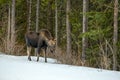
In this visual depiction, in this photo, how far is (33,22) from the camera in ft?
114

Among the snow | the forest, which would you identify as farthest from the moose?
the snow

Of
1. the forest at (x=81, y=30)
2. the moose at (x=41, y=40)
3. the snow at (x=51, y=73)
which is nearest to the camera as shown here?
the snow at (x=51, y=73)

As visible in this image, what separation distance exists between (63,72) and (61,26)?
919 inches

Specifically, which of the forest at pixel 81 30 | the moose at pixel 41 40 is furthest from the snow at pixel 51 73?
the moose at pixel 41 40

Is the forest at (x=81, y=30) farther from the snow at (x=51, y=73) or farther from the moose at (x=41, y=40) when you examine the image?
the snow at (x=51, y=73)

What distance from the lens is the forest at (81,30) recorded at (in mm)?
13859

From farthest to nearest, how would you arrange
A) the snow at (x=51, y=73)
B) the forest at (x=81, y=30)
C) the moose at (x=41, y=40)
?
the forest at (x=81, y=30), the moose at (x=41, y=40), the snow at (x=51, y=73)

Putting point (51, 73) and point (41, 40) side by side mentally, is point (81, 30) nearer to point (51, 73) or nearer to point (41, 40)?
point (41, 40)

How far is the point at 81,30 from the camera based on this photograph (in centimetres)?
2225

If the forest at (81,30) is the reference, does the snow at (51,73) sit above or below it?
below

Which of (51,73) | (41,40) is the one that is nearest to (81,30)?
(41,40)

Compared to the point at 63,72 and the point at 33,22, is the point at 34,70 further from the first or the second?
the point at 33,22

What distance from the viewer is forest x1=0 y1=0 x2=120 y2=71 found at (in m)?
13.9

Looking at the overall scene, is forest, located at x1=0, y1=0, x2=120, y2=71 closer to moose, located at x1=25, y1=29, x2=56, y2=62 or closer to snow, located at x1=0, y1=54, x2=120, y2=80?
moose, located at x1=25, y1=29, x2=56, y2=62
